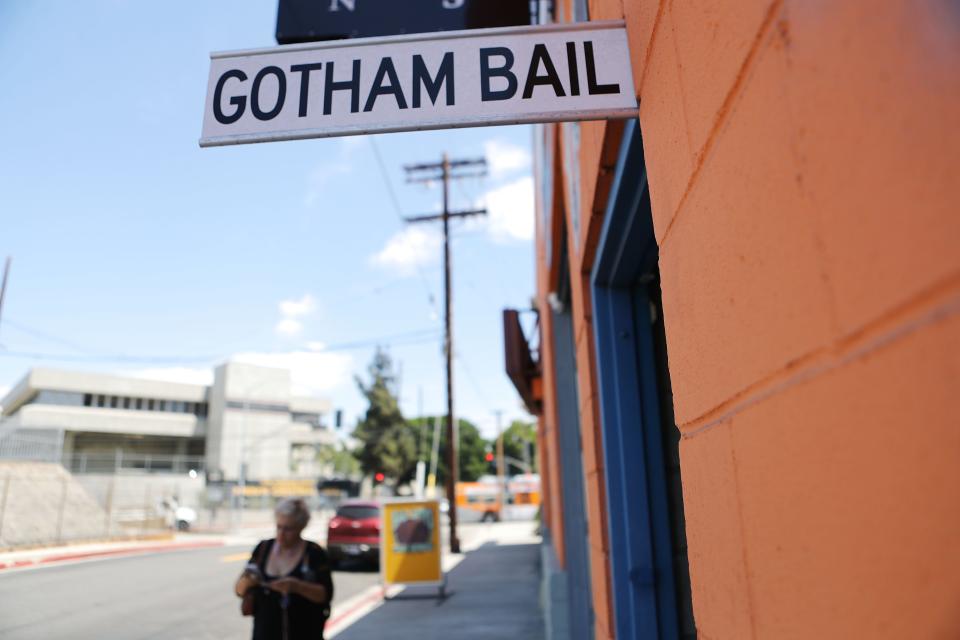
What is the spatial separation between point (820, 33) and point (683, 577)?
2.42 m

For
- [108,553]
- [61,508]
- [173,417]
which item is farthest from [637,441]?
[173,417]

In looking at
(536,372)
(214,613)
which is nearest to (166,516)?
(214,613)

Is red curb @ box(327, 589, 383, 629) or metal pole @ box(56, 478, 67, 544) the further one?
metal pole @ box(56, 478, 67, 544)

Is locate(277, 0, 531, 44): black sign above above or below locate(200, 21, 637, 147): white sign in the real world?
above

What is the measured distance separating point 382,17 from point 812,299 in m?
2.46

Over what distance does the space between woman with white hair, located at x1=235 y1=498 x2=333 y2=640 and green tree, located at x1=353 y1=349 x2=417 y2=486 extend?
5730 centimetres

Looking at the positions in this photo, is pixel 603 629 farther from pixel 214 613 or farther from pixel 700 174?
pixel 214 613

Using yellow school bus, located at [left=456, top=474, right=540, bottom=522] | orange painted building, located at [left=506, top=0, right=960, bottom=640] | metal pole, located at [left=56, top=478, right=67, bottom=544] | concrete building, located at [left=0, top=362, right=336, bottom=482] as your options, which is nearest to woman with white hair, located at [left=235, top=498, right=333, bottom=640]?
orange painted building, located at [left=506, top=0, right=960, bottom=640]

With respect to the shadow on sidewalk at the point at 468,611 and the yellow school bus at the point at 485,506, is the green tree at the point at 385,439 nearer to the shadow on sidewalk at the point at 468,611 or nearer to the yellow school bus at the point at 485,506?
the yellow school bus at the point at 485,506

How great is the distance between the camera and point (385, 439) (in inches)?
2381

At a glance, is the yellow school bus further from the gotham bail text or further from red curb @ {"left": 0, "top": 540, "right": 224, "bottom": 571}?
the gotham bail text

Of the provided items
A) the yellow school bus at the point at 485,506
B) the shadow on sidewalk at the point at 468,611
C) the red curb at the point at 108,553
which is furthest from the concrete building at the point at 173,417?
the shadow on sidewalk at the point at 468,611

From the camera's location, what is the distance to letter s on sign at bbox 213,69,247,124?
6.23ft

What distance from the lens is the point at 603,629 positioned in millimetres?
2949
